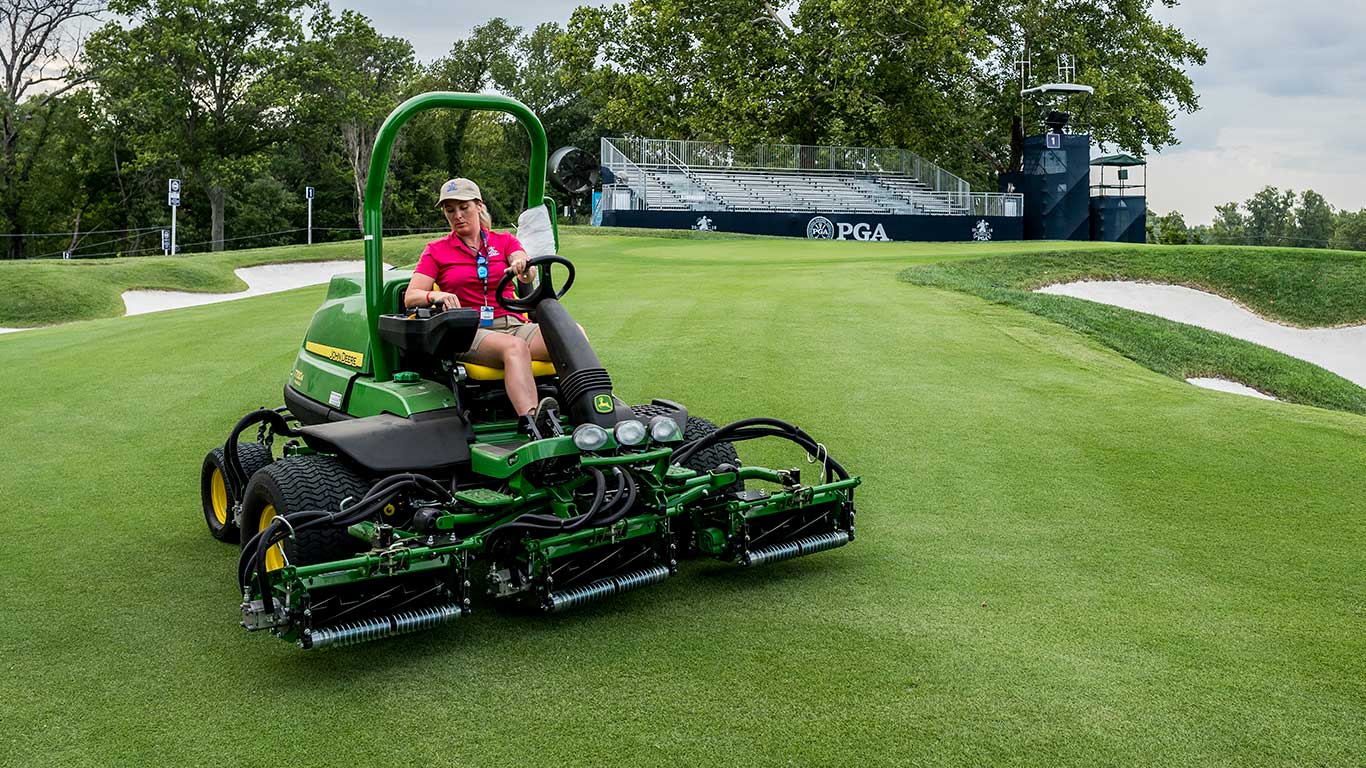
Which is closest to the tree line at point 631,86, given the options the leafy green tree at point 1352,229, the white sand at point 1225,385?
the white sand at point 1225,385

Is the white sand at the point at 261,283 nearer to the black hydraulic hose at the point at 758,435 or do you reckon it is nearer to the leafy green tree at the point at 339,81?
the leafy green tree at the point at 339,81

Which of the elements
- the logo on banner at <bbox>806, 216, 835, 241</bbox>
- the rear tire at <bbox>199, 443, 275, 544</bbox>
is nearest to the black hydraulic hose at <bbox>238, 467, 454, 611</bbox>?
the rear tire at <bbox>199, 443, 275, 544</bbox>

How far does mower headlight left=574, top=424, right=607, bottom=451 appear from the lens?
13.8 feet

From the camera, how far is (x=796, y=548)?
15.5 feet

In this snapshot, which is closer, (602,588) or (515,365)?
(602,588)

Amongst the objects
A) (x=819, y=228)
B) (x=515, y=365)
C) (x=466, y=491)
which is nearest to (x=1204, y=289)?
(x=819, y=228)

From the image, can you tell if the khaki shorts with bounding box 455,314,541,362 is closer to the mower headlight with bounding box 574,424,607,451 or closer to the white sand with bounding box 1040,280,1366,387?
the mower headlight with bounding box 574,424,607,451

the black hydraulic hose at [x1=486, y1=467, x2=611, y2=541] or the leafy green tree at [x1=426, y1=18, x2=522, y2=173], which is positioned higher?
the leafy green tree at [x1=426, y1=18, x2=522, y2=173]

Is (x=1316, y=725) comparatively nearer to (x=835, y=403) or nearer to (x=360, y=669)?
(x=360, y=669)

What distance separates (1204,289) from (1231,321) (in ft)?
4.05

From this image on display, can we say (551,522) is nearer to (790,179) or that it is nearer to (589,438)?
(589,438)

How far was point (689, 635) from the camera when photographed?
4.10 metres

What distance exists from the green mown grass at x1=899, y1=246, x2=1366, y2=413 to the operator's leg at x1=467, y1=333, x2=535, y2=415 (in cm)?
770

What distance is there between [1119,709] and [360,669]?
245cm
